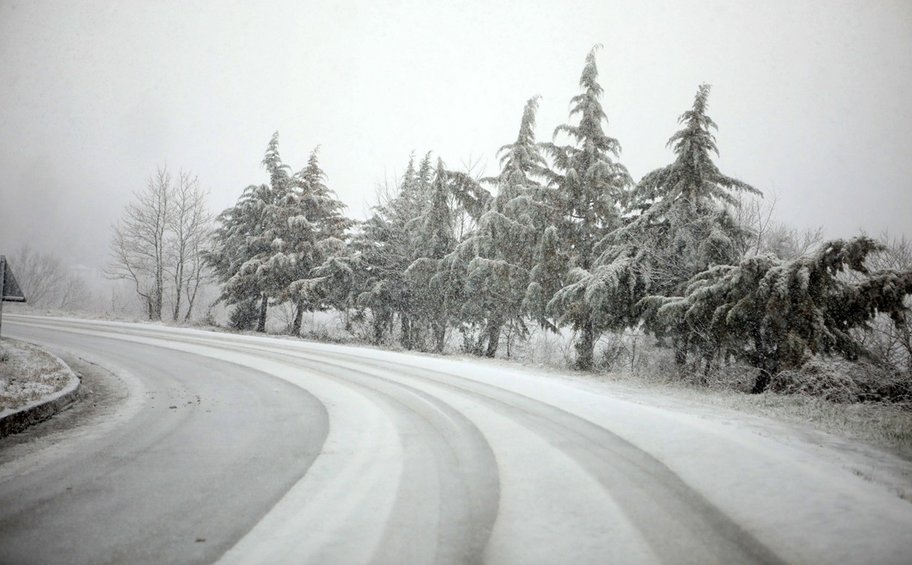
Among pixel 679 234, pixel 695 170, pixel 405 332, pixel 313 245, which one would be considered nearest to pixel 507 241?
pixel 679 234

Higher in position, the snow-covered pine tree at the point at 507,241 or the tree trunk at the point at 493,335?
the snow-covered pine tree at the point at 507,241

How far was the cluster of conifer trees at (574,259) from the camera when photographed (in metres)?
7.98

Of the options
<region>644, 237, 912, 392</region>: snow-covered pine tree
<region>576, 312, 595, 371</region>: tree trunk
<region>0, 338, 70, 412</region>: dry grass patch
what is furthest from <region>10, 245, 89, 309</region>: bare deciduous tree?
<region>644, 237, 912, 392</region>: snow-covered pine tree

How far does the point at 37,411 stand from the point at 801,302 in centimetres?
1246

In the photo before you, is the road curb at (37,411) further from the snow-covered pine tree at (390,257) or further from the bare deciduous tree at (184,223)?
the bare deciduous tree at (184,223)

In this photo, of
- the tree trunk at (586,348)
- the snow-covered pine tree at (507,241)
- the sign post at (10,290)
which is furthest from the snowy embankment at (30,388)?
the tree trunk at (586,348)

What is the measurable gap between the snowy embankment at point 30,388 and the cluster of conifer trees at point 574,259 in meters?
11.0

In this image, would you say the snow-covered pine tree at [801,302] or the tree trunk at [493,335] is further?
the tree trunk at [493,335]

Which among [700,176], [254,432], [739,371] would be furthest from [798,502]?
[700,176]

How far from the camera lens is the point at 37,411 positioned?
208 inches

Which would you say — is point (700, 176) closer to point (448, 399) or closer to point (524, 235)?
point (524, 235)

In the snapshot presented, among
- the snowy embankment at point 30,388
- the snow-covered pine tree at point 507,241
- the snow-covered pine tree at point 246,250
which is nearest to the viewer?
the snowy embankment at point 30,388

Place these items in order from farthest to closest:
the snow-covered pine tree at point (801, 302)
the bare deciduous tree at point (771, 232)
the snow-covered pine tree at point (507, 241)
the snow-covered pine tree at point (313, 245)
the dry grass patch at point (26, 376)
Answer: the snow-covered pine tree at point (313, 245)
the bare deciduous tree at point (771, 232)
the snow-covered pine tree at point (507, 241)
the snow-covered pine tree at point (801, 302)
the dry grass patch at point (26, 376)

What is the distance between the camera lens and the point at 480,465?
3803 millimetres
